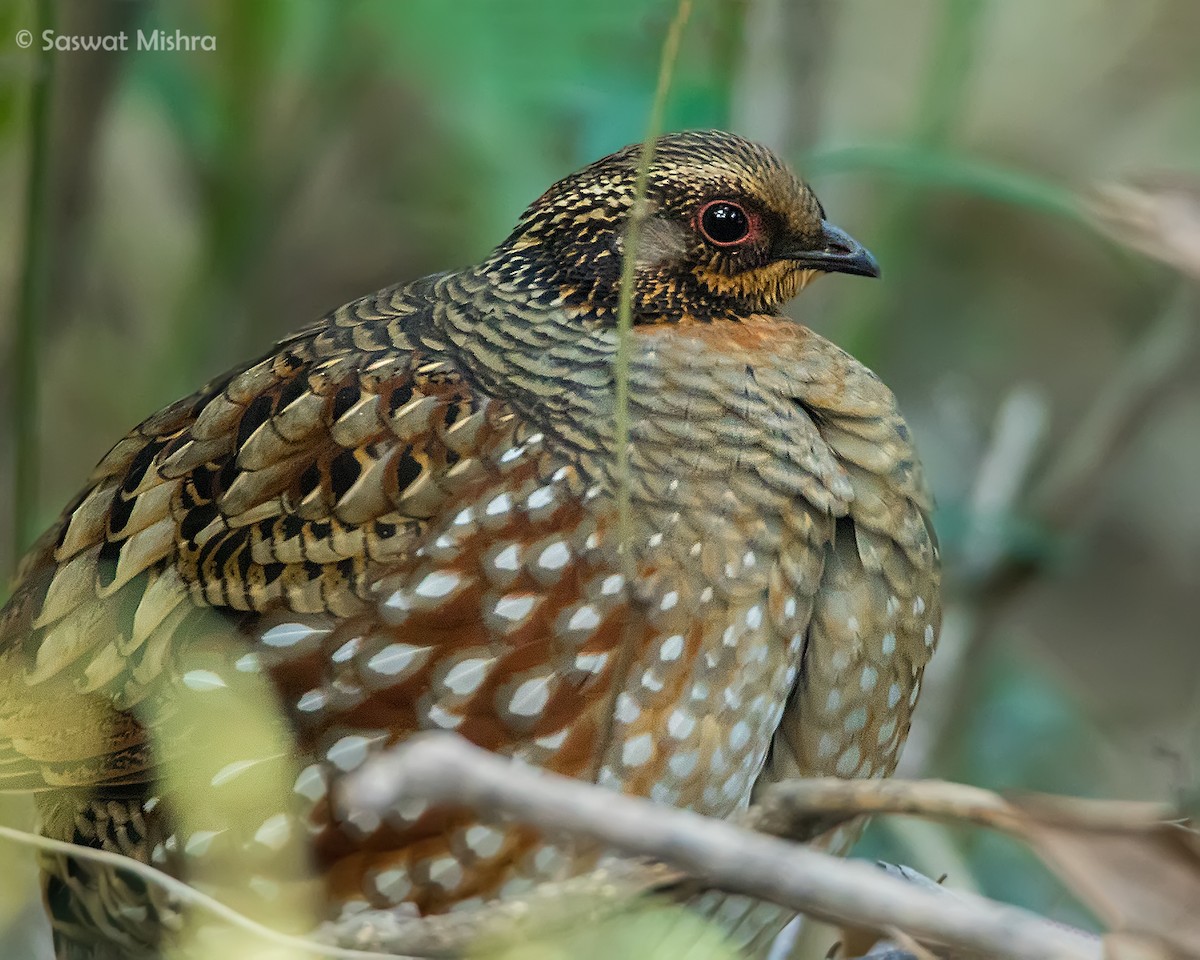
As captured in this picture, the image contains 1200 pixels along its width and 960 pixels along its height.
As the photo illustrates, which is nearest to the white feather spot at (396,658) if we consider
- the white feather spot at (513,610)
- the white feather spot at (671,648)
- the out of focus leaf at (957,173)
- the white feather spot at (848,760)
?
the white feather spot at (513,610)

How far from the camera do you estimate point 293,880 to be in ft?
7.53

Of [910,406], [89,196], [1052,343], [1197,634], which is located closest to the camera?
[89,196]

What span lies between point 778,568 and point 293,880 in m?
0.86

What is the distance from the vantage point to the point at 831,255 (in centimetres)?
255

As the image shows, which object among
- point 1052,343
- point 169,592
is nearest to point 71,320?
point 169,592

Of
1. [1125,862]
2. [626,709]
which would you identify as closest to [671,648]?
[626,709]

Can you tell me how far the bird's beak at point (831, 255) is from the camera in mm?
2547

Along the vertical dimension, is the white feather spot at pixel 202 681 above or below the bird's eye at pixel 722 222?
below

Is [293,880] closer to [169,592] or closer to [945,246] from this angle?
[169,592]

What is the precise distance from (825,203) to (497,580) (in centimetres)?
279

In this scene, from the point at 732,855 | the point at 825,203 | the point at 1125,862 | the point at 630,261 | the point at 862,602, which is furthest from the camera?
the point at 825,203

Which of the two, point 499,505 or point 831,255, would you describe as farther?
point 831,255

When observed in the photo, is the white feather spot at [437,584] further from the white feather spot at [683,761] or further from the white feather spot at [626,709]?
the white feather spot at [683,761]

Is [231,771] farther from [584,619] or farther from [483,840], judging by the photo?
[584,619]
